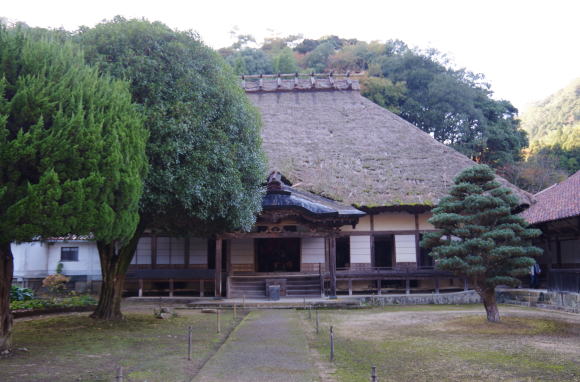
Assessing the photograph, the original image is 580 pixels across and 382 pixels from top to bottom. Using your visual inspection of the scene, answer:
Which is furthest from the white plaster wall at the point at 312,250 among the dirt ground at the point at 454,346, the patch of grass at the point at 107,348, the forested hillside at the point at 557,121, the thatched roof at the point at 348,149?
the forested hillside at the point at 557,121

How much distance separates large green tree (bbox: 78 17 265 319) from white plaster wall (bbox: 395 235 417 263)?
33.2ft

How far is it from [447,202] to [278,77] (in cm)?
2053

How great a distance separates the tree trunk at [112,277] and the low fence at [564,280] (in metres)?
13.8

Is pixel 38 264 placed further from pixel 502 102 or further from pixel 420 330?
pixel 502 102

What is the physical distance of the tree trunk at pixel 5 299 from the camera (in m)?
8.34

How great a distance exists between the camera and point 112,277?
1298 cm

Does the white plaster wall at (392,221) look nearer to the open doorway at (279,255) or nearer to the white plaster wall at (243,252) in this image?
the open doorway at (279,255)

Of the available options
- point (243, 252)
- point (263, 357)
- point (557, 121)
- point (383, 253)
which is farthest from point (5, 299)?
point (557, 121)

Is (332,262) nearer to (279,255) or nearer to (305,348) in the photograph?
(279,255)

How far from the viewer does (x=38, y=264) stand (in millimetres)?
24906

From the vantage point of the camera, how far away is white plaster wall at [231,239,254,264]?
21734 millimetres

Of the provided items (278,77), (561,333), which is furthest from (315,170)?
(561,333)

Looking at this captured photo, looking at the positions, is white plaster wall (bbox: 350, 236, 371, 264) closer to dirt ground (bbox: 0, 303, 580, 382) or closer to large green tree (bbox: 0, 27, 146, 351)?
dirt ground (bbox: 0, 303, 580, 382)

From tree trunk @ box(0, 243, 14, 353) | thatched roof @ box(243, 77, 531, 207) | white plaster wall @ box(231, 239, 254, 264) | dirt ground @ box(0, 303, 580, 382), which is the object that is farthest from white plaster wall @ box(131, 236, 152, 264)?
tree trunk @ box(0, 243, 14, 353)
